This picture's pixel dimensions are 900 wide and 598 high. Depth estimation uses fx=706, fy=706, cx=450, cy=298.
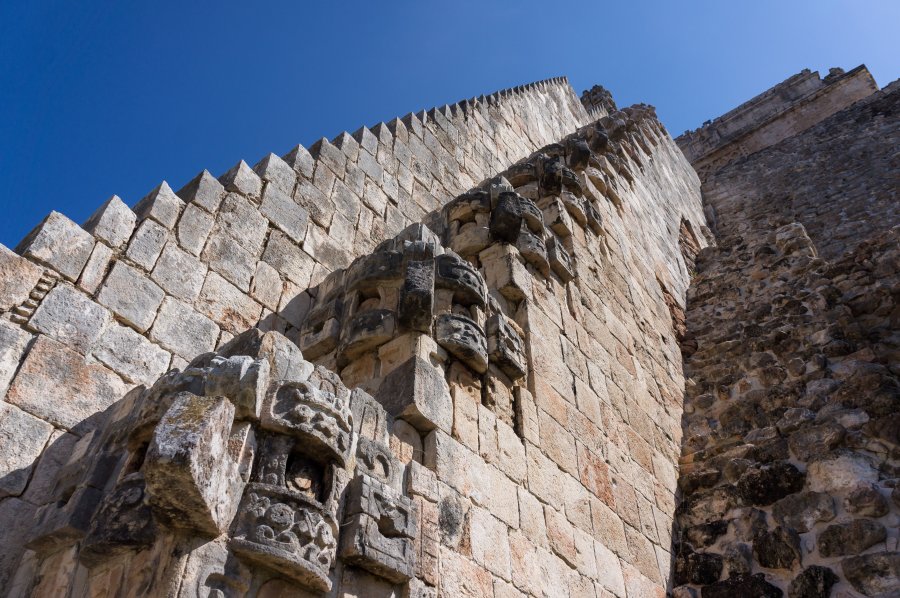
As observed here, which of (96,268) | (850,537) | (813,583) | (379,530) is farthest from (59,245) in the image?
(850,537)

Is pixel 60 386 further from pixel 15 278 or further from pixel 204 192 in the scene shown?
pixel 204 192

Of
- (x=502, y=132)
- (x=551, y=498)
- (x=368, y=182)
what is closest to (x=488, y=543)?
(x=551, y=498)

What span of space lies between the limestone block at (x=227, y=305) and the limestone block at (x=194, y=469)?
2032 millimetres

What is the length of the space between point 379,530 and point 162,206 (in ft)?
8.72

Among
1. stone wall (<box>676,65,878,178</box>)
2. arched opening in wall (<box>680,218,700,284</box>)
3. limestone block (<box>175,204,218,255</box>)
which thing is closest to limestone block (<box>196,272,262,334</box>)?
limestone block (<box>175,204,218,255</box>)

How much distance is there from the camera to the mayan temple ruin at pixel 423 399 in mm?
2463

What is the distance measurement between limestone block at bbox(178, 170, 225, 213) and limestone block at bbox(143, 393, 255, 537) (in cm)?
259

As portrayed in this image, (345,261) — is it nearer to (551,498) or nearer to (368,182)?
(368,182)

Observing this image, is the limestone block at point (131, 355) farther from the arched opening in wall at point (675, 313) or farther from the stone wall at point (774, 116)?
the stone wall at point (774, 116)

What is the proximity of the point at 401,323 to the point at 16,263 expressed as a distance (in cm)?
191

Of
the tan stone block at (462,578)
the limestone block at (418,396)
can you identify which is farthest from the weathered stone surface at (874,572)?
the limestone block at (418,396)

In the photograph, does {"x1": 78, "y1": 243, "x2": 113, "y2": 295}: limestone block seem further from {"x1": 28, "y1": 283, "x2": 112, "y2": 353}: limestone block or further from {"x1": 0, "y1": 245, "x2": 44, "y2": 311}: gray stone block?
{"x1": 0, "y1": 245, "x2": 44, "y2": 311}: gray stone block

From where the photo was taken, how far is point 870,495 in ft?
14.0

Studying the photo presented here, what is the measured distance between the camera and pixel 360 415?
3.09 meters
